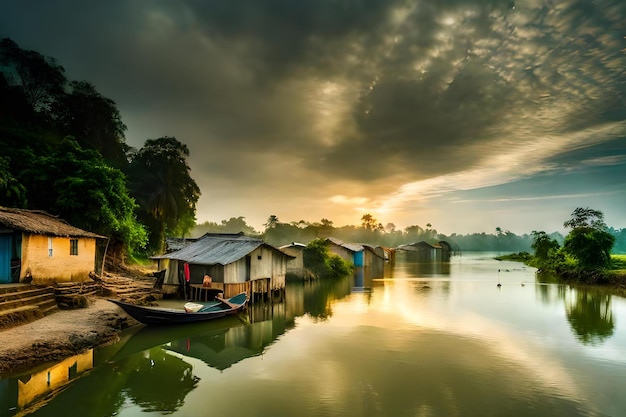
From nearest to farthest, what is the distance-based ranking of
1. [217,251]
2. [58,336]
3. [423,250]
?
[58,336] → [217,251] → [423,250]

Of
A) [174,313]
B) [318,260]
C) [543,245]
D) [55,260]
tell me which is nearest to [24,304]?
[55,260]

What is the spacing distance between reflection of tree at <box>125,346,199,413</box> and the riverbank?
2.10 meters

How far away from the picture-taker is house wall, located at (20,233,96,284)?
15973 millimetres

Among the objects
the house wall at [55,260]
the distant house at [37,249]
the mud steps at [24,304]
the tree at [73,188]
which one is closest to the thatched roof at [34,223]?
the distant house at [37,249]

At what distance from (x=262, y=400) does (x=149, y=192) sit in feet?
122

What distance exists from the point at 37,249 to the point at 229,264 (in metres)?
8.97

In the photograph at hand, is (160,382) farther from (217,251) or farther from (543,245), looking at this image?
(543,245)

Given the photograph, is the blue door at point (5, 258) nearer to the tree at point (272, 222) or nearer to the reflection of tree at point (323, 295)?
the reflection of tree at point (323, 295)

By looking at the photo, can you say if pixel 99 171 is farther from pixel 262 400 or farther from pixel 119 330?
pixel 262 400

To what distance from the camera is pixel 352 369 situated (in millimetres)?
12586

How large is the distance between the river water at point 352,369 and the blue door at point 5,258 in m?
5.78

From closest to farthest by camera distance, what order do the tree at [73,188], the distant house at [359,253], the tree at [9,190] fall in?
the tree at [9,190]
the tree at [73,188]
the distant house at [359,253]

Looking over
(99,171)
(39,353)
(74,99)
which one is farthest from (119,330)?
(74,99)

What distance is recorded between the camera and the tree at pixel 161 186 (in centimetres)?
4225
